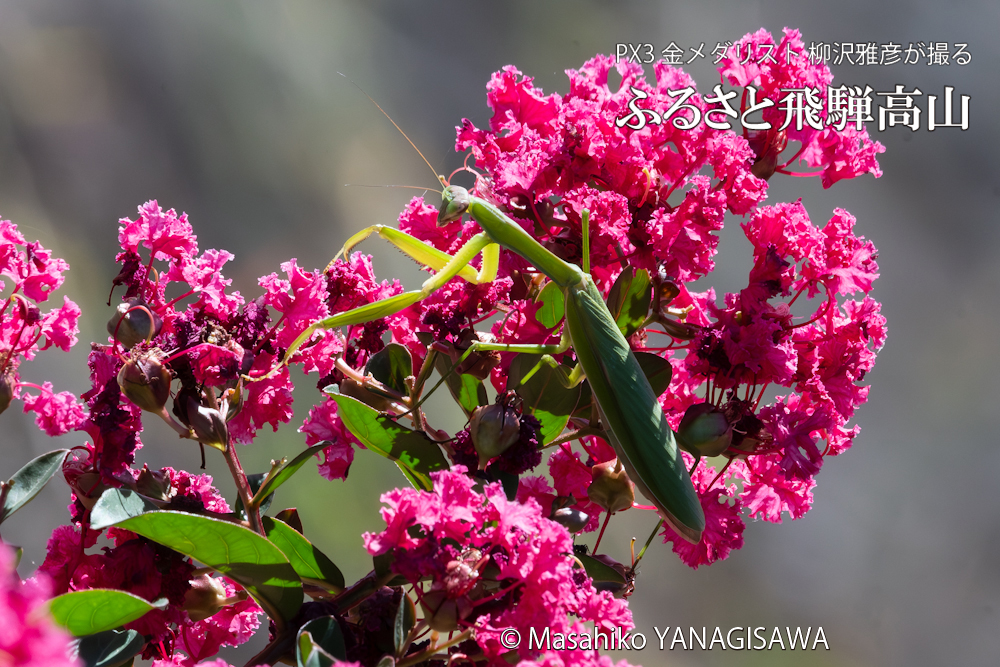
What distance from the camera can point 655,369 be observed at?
542mm

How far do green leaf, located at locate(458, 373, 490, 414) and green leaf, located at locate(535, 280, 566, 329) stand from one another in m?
0.08

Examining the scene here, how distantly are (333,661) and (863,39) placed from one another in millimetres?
1267

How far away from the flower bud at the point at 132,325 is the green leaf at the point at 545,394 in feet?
0.81

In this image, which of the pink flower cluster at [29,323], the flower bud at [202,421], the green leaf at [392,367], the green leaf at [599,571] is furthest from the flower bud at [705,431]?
the pink flower cluster at [29,323]

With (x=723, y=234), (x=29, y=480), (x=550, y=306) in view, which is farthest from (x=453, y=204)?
(x=723, y=234)

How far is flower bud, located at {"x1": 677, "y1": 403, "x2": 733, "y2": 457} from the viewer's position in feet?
1.62

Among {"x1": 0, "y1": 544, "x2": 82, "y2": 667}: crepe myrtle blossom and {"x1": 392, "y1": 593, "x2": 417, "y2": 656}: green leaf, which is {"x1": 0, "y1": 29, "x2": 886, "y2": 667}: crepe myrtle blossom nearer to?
{"x1": 392, "y1": 593, "x2": 417, "y2": 656}: green leaf

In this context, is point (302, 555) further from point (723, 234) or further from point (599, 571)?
point (723, 234)

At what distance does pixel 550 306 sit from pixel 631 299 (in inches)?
2.9

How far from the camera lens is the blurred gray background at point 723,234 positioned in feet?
3.58

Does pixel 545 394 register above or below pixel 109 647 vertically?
above

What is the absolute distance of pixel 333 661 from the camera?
344mm

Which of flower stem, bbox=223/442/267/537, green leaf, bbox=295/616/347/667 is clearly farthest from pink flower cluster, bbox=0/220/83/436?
green leaf, bbox=295/616/347/667

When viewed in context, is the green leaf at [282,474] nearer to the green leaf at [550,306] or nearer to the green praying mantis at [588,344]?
the green praying mantis at [588,344]
